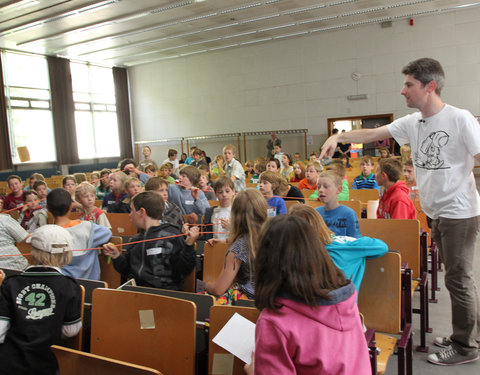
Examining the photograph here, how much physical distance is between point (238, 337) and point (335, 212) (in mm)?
1481

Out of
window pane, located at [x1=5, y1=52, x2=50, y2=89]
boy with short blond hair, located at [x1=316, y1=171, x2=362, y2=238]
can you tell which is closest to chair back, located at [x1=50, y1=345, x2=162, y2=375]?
boy with short blond hair, located at [x1=316, y1=171, x2=362, y2=238]

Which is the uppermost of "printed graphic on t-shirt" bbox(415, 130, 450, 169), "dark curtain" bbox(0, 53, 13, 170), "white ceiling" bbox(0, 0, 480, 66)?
"white ceiling" bbox(0, 0, 480, 66)

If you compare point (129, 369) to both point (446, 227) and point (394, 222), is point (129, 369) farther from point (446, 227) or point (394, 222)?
point (394, 222)

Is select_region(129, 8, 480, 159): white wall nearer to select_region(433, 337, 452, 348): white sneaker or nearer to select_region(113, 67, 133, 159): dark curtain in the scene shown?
select_region(113, 67, 133, 159): dark curtain

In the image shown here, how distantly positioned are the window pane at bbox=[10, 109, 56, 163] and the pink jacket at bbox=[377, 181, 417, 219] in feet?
45.0

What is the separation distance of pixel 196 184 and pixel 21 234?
6.48 ft

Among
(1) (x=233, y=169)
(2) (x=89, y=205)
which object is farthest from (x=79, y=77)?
(2) (x=89, y=205)

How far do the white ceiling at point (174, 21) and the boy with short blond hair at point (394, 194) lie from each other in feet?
26.3

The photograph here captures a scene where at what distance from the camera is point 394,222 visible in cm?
281

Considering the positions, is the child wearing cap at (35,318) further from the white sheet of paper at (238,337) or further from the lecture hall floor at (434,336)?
the lecture hall floor at (434,336)

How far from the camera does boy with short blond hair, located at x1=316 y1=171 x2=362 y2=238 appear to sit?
105 inches

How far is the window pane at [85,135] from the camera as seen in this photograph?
15414 mm

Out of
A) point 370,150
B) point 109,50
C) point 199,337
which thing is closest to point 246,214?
point 199,337

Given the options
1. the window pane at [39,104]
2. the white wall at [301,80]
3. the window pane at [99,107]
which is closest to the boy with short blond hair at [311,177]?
the white wall at [301,80]
